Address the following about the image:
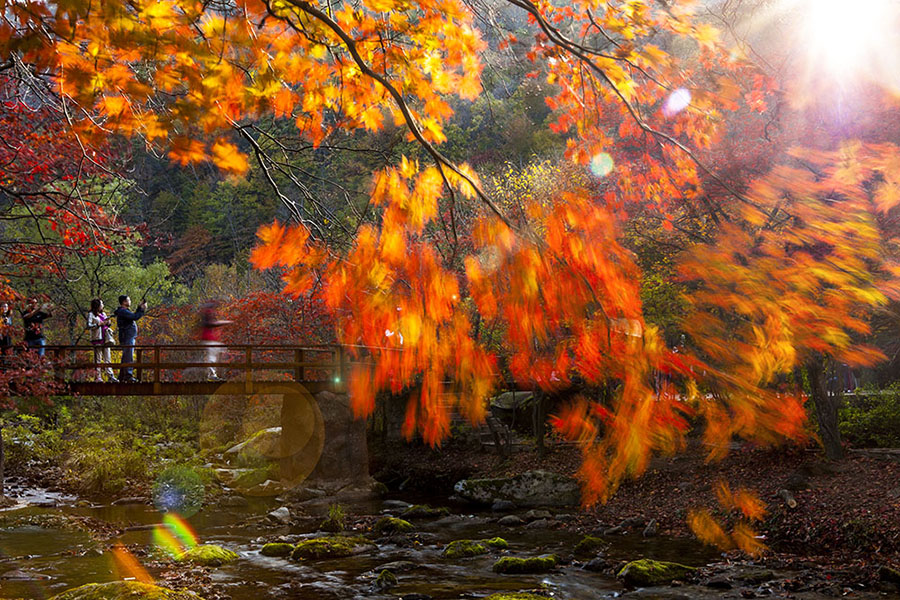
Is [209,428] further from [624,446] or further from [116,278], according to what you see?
[624,446]

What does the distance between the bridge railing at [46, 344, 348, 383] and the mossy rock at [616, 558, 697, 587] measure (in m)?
8.77

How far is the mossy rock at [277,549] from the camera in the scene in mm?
11062

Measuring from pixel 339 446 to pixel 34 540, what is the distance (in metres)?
7.16

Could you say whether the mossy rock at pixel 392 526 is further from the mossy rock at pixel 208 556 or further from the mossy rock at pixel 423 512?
the mossy rock at pixel 208 556

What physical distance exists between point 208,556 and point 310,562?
1.42 m

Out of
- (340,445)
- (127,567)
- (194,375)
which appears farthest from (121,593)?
(194,375)

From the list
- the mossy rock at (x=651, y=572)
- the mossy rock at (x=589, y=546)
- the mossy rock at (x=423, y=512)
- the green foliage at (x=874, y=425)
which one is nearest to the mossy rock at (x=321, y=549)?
the mossy rock at (x=423, y=512)

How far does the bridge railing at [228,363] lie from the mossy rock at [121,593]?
7496 mm

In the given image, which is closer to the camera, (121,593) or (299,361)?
(121,593)

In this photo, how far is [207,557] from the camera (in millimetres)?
10477

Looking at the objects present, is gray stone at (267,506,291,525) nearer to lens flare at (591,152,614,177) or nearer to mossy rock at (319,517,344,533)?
mossy rock at (319,517,344,533)

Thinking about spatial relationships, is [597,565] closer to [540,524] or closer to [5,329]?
[540,524]

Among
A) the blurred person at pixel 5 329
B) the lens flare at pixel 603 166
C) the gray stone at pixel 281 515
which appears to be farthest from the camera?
the lens flare at pixel 603 166

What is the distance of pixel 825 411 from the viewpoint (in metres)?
12.9
